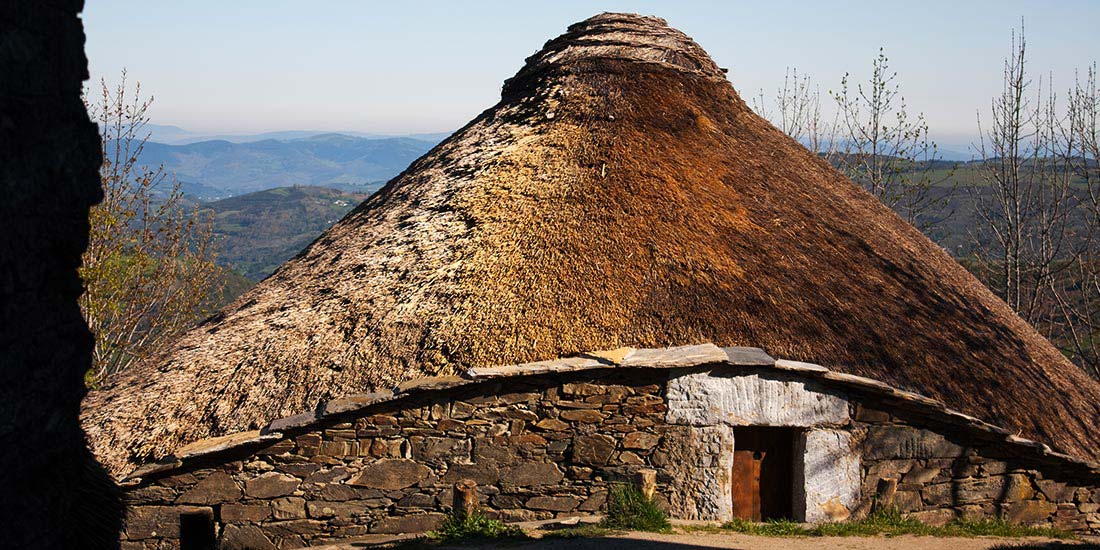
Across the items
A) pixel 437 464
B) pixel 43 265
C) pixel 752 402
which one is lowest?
pixel 437 464

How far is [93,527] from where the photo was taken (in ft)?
8.66

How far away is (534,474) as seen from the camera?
26.5ft

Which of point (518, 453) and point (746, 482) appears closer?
point (518, 453)

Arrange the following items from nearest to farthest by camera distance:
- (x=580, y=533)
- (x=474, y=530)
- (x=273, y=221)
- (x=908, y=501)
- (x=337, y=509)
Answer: (x=580, y=533) < (x=474, y=530) < (x=337, y=509) < (x=908, y=501) < (x=273, y=221)

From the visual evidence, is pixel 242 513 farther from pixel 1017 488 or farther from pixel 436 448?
pixel 1017 488

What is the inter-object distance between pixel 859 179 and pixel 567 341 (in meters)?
28.0

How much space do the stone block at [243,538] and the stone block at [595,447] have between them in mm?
3112

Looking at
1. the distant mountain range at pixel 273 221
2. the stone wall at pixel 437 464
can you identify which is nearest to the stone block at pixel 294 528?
the stone wall at pixel 437 464

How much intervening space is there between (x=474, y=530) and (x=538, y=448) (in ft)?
3.39

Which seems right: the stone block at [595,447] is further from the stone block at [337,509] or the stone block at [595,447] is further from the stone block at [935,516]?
the stone block at [935,516]

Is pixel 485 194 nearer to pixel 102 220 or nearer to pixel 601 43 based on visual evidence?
pixel 601 43

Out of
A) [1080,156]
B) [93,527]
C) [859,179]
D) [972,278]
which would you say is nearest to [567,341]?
[93,527]

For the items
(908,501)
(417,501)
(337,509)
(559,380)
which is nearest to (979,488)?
(908,501)

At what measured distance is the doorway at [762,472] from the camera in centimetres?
841
